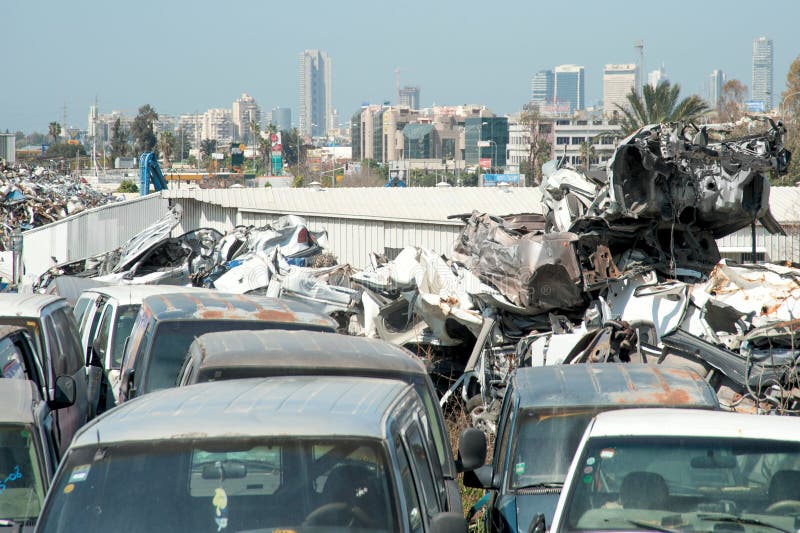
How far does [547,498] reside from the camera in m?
5.77

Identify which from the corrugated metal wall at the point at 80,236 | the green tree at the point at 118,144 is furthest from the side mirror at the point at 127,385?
A: the green tree at the point at 118,144

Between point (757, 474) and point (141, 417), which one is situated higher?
point (141, 417)

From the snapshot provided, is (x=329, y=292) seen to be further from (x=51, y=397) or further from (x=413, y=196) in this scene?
(x=413, y=196)

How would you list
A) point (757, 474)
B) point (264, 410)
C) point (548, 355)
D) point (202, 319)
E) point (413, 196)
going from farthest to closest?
point (413, 196) → point (548, 355) → point (202, 319) → point (757, 474) → point (264, 410)

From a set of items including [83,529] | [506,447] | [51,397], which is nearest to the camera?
[83,529]

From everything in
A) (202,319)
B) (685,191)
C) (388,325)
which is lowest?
(388,325)

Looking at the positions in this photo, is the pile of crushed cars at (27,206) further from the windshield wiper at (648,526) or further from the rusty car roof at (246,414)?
the windshield wiper at (648,526)

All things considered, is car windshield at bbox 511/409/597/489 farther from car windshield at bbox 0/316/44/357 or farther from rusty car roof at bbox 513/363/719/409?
car windshield at bbox 0/316/44/357

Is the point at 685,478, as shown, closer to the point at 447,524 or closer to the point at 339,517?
the point at 447,524

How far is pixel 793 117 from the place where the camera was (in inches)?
2406

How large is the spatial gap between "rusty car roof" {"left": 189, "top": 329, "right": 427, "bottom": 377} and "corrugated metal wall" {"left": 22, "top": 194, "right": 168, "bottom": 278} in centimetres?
1758

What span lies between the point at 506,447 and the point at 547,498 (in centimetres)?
59

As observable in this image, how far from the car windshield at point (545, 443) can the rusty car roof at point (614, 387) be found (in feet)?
0.23

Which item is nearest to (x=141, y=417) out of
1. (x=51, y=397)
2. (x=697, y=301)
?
(x=51, y=397)
